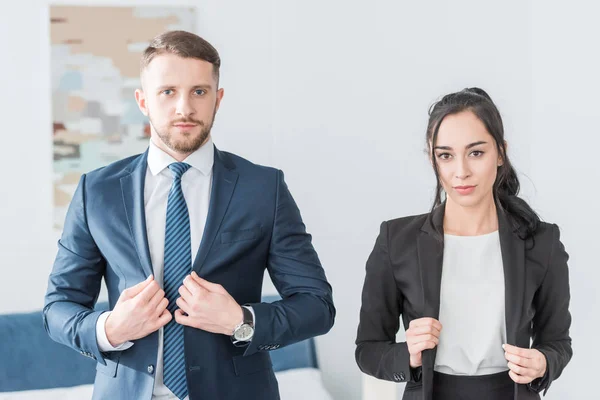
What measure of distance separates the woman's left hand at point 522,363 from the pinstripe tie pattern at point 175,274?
0.74m

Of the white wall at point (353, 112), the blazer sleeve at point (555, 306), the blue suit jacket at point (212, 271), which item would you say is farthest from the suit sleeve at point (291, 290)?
the white wall at point (353, 112)

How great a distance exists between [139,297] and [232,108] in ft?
6.73

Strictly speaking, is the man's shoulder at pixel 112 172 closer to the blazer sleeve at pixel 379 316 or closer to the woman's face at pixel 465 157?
the blazer sleeve at pixel 379 316

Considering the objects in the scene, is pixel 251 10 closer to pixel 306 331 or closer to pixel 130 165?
pixel 130 165

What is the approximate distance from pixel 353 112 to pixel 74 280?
2.12 m

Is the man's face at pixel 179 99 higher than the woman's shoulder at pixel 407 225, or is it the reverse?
the man's face at pixel 179 99

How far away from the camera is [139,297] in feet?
5.37

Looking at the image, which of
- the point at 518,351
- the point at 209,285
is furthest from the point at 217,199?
the point at 518,351

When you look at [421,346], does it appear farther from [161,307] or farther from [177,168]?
[177,168]

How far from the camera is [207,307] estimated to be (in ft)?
5.43

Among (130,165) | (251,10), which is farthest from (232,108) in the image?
(130,165)

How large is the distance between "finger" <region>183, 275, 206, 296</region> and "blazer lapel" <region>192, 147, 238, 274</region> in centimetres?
6

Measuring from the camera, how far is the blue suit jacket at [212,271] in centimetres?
174

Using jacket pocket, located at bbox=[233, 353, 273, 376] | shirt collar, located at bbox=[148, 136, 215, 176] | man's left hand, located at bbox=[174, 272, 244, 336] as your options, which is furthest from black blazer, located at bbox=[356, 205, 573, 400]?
shirt collar, located at bbox=[148, 136, 215, 176]
